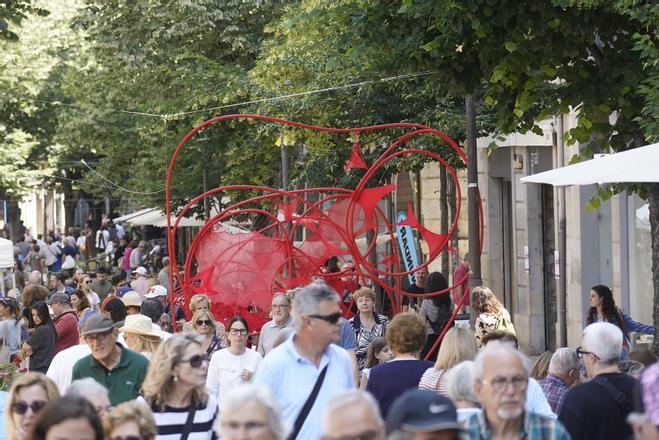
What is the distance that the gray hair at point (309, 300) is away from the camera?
7.49m

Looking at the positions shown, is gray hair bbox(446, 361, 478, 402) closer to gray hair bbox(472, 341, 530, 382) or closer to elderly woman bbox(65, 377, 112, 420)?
gray hair bbox(472, 341, 530, 382)

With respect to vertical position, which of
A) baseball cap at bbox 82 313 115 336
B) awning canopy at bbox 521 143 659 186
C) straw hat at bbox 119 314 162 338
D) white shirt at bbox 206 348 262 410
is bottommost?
white shirt at bbox 206 348 262 410

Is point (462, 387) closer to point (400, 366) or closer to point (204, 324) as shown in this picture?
point (400, 366)

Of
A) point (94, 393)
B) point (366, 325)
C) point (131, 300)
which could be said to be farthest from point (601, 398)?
point (131, 300)

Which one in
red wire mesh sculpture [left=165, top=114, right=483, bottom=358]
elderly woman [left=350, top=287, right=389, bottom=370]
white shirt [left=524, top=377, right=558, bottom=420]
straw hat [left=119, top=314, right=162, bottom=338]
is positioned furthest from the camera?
red wire mesh sculpture [left=165, top=114, right=483, bottom=358]

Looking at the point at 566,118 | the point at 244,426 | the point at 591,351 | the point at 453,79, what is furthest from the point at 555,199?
the point at 244,426

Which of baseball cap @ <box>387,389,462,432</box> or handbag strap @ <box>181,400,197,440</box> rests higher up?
baseball cap @ <box>387,389,462,432</box>

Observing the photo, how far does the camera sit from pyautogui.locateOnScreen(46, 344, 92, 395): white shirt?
32.2ft

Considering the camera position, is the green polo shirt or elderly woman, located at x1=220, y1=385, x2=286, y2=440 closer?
elderly woman, located at x1=220, y1=385, x2=286, y2=440

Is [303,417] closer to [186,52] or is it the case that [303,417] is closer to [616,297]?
[616,297]

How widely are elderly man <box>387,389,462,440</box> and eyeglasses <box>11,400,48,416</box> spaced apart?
8.08 ft

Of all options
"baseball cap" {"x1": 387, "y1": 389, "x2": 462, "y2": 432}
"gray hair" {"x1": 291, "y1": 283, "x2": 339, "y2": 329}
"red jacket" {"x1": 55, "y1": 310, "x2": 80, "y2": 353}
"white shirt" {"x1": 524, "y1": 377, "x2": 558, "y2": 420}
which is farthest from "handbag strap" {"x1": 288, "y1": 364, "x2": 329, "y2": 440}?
"red jacket" {"x1": 55, "y1": 310, "x2": 80, "y2": 353}

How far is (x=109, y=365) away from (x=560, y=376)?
2.97 m

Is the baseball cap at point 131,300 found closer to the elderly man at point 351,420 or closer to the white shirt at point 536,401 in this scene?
the white shirt at point 536,401
